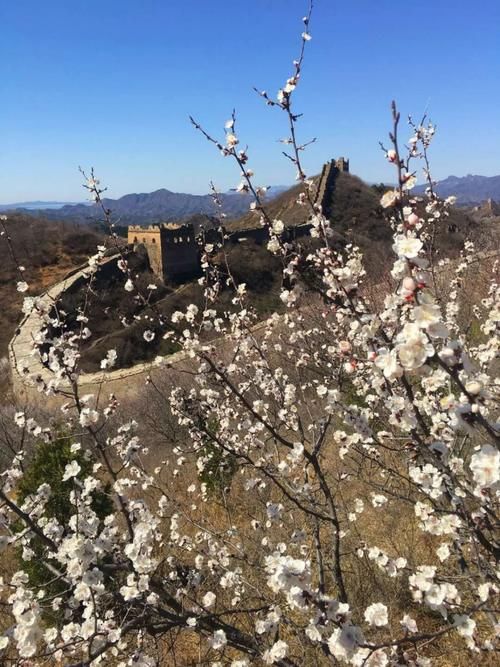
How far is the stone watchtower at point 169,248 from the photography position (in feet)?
150

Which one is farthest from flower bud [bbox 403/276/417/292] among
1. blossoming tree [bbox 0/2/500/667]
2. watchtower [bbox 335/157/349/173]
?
watchtower [bbox 335/157/349/173]

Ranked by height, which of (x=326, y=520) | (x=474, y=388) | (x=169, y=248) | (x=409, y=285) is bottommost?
(x=169, y=248)

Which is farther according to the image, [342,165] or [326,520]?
[342,165]

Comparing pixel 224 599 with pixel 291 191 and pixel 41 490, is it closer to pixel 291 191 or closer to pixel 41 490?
pixel 41 490

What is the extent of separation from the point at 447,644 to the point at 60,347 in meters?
4.56

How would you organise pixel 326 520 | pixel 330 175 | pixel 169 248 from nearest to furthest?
pixel 326 520
pixel 169 248
pixel 330 175

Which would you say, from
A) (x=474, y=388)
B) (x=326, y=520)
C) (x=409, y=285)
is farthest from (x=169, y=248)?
(x=474, y=388)

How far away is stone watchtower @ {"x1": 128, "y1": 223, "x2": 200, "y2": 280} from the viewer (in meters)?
45.8

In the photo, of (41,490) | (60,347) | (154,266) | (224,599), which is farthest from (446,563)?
(154,266)

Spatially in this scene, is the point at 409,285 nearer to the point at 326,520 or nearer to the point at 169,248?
the point at 326,520

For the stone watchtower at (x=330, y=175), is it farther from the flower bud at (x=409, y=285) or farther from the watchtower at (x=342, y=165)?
the flower bud at (x=409, y=285)

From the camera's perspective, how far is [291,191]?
63.3 m

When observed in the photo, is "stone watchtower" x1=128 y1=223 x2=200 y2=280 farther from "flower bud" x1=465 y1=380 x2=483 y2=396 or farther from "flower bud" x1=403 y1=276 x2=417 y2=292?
"flower bud" x1=465 y1=380 x2=483 y2=396

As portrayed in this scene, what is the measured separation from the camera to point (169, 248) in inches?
1812
